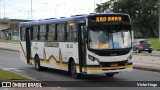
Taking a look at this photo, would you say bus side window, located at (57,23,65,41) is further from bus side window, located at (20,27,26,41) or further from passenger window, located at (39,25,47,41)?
bus side window, located at (20,27,26,41)

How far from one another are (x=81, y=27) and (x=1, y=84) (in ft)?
A: 14.5

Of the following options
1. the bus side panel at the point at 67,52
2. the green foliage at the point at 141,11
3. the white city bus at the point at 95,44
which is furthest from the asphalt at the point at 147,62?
the green foliage at the point at 141,11

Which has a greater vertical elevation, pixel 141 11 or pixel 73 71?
pixel 141 11

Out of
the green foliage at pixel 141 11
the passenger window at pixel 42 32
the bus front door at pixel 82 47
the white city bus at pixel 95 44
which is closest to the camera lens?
the white city bus at pixel 95 44

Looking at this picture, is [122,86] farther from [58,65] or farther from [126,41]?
[58,65]

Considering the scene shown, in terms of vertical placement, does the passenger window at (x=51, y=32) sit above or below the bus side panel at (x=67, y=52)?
above

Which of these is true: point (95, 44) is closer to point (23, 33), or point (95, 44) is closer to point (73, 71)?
point (73, 71)

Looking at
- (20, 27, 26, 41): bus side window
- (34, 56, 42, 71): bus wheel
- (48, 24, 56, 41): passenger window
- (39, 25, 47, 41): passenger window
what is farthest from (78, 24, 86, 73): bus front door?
(20, 27, 26, 41): bus side window

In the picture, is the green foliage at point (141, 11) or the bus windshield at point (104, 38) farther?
the green foliage at point (141, 11)

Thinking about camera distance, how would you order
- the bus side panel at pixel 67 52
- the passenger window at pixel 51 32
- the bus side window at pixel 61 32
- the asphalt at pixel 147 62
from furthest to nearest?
the asphalt at pixel 147 62 < the passenger window at pixel 51 32 < the bus side window at pixel 61 32 < the bus side panel at pixel 67 52

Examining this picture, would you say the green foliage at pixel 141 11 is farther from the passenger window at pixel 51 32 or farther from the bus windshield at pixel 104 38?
the bus windshield at pixel 104 38

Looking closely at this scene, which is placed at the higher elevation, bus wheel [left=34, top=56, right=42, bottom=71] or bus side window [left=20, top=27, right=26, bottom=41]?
bus side window [left=20, top=27, right=26, bottom=41]

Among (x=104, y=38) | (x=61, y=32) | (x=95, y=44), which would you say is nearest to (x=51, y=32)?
(x=61, y=32)

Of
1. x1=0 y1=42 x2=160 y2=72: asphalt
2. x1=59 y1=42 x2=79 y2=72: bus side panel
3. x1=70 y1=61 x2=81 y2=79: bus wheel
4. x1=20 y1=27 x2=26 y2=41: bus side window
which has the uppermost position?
x1=20 y1=27 x2=26 y2=41: bus side window
